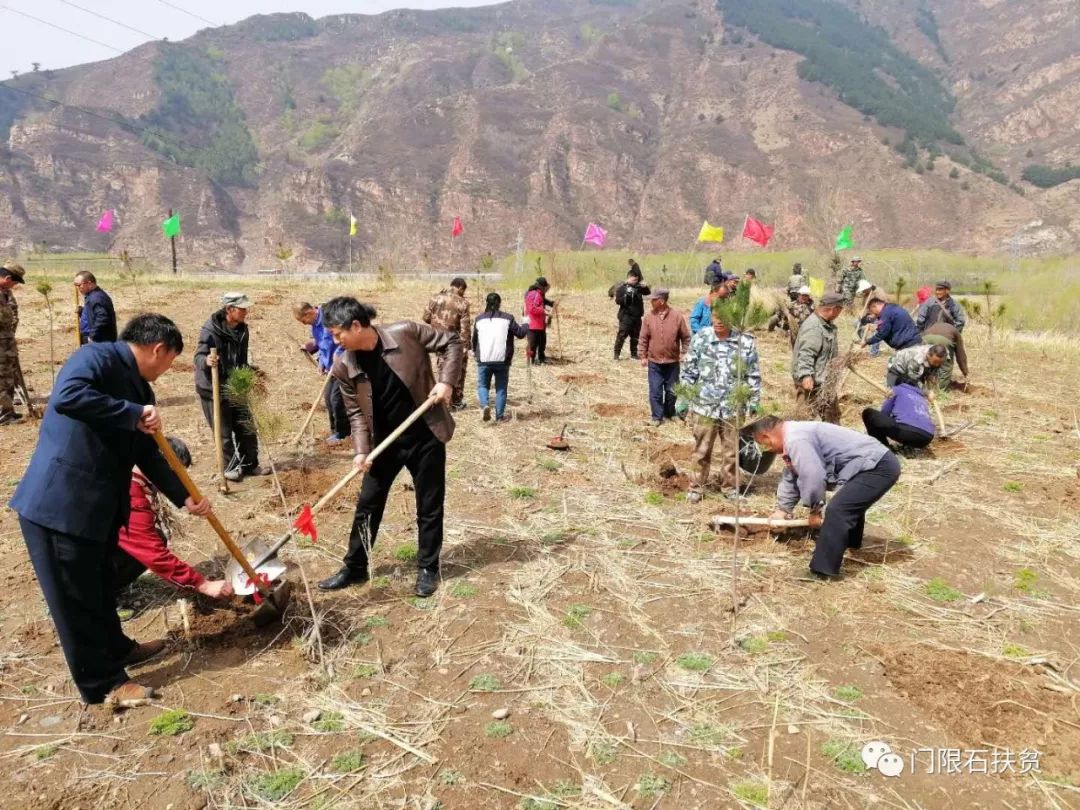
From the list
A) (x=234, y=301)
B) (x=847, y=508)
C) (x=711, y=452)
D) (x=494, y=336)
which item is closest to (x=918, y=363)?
(x=711, y=452)

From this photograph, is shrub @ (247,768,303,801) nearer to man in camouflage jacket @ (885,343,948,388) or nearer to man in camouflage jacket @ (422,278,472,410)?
man in camouflage jacket @ (422,278,472,410)

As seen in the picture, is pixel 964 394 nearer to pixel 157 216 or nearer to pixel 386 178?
pixel 386 178

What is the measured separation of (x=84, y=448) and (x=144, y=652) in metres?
1.37

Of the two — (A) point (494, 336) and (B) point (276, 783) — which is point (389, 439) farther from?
(A) point (494, 336)

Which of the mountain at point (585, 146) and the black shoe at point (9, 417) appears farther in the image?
the mountain at point (585, 146)

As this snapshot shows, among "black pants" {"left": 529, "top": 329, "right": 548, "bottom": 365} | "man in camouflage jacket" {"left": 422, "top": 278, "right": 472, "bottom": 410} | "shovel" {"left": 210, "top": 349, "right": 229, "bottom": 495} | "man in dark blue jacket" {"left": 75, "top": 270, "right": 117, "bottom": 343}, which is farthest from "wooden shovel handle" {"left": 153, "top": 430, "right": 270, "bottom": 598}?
"black pants" {"left": 529, "top": 329, "right": 548, "bottom": 365}

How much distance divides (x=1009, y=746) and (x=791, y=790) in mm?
1145

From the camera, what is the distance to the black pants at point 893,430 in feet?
22.5

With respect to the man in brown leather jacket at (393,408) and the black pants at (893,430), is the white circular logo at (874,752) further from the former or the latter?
the black pants at (893,430)

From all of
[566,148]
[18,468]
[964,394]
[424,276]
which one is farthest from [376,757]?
[566,148]

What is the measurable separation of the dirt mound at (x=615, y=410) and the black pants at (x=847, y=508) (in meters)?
4.48

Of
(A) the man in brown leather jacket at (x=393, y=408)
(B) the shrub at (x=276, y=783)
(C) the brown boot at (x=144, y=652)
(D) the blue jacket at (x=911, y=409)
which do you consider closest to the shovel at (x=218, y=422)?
(A) the man in brown leather jacket at (x=393, y=408)

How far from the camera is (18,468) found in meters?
6.39

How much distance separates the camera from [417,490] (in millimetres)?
4254
